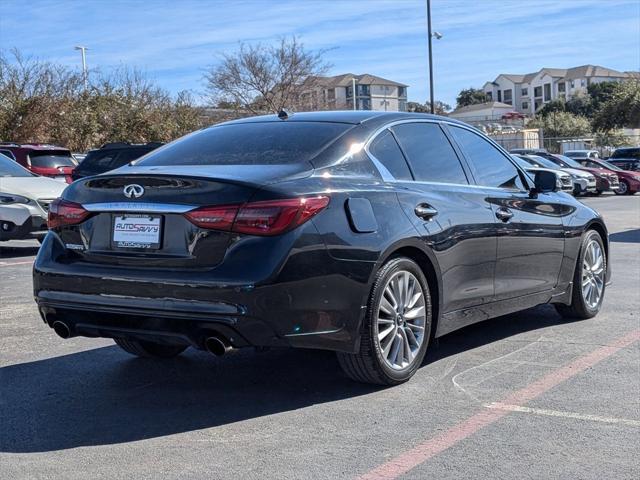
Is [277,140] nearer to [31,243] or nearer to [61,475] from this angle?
[61,475]

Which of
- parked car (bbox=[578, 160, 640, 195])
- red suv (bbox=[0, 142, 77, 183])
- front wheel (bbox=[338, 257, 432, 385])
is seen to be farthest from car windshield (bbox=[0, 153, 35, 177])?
parked car (bbox=[578, 160, 640, 195])

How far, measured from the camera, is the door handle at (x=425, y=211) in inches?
200

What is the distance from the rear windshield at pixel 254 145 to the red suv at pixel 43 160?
38.5 feet

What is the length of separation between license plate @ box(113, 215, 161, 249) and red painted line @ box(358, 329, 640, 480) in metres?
1.67

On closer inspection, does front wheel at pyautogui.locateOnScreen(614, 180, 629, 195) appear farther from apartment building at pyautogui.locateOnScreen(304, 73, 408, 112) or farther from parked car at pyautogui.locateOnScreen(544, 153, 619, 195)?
apartment building at pyautogui.locateOnScreen(304, 73, 408, 112)

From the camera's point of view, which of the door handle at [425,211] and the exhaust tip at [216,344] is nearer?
the exhaust tip at [216,344]

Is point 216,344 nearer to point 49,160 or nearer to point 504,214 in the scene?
point 504,214

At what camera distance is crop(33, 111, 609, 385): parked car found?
429cm

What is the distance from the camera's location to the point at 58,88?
31.9 m

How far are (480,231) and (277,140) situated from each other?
1489 mm

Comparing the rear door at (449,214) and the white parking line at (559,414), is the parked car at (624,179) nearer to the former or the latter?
the rear door at (449,214)

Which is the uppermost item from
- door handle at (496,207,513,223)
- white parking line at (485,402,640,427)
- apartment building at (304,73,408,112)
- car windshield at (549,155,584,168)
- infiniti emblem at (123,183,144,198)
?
apartment building at (304,73,408,112)

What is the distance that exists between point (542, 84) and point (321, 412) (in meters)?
138

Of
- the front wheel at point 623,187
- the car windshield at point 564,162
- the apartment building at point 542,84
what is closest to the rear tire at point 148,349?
the car windshield at point 564,162
